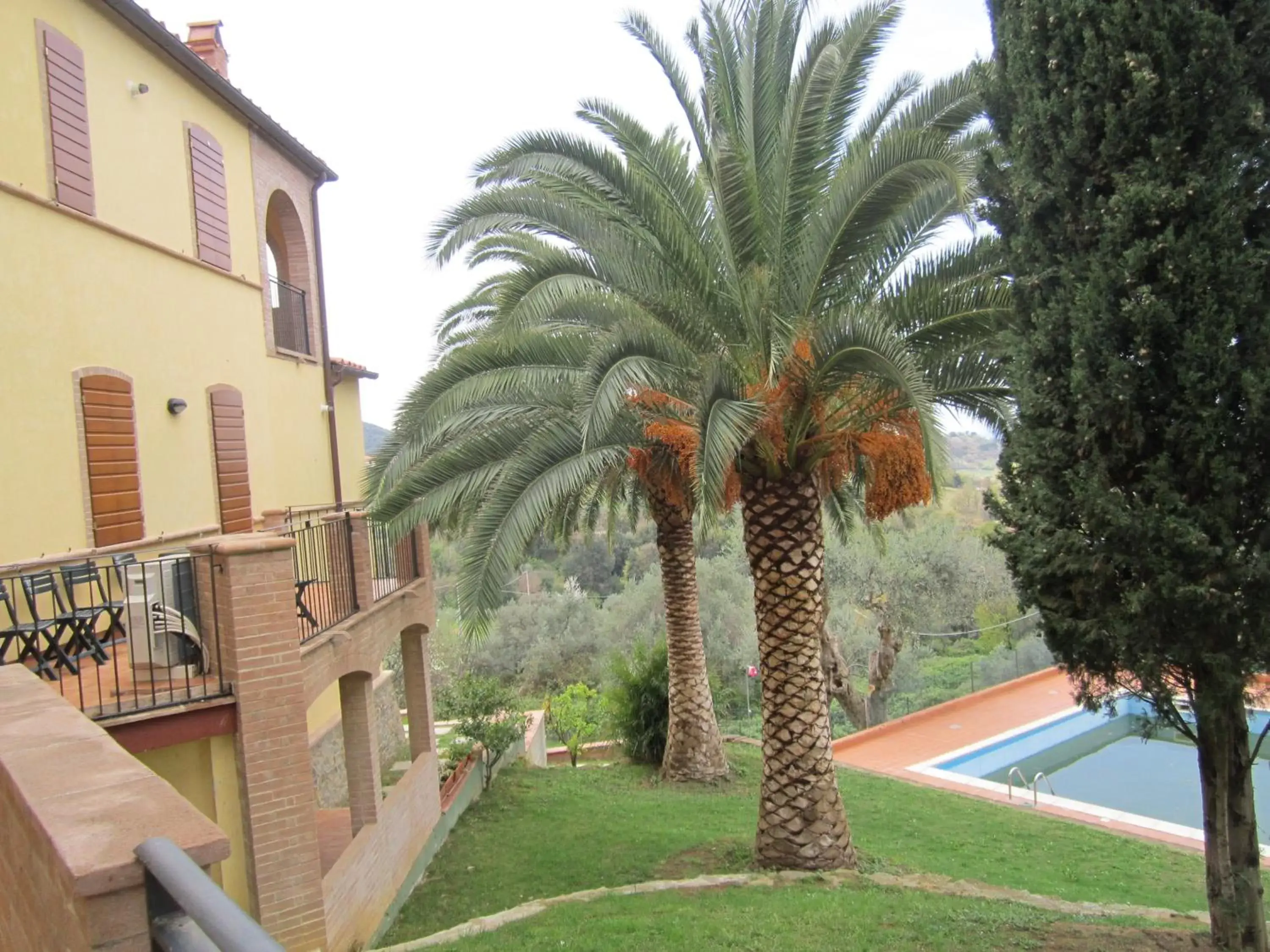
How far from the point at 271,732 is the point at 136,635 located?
4.28 feet

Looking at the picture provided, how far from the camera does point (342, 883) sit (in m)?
8.00

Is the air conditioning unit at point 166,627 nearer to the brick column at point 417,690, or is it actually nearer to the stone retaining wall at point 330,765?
the stone retaining wall at point 330,765

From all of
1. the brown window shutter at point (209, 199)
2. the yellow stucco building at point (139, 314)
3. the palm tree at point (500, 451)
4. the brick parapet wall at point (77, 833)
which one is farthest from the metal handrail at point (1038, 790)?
the brick parapet wall at point (77, 833)

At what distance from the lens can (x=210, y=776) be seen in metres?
6.65

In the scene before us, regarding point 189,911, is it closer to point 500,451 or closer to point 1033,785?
point 500,451

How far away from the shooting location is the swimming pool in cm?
1678

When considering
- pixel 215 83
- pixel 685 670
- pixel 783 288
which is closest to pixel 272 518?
pixel 215 83

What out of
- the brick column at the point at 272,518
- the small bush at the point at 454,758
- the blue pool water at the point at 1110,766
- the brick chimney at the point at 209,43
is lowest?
the blue pool water at the point at 1110,766

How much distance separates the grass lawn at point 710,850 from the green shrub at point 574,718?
393 centimetres

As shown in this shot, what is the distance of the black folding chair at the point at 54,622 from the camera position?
6605 millimetres

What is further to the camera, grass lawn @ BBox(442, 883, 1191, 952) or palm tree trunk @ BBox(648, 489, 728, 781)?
palm tree trunk @ BBox(648, 489, 728, 781)

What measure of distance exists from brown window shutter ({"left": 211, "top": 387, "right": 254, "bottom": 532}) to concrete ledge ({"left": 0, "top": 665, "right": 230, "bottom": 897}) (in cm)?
836

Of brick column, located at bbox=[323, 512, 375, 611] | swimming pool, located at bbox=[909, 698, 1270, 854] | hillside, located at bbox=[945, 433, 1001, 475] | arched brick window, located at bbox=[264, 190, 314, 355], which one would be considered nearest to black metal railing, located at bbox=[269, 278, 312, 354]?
arched brick window, located at bbox=[264, 190, 314, 355]

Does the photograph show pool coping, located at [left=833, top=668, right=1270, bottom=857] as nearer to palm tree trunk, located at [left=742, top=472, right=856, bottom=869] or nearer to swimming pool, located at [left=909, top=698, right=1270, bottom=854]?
swimming pool, located at [left=909, top=698, right=1270, bottom=854]
